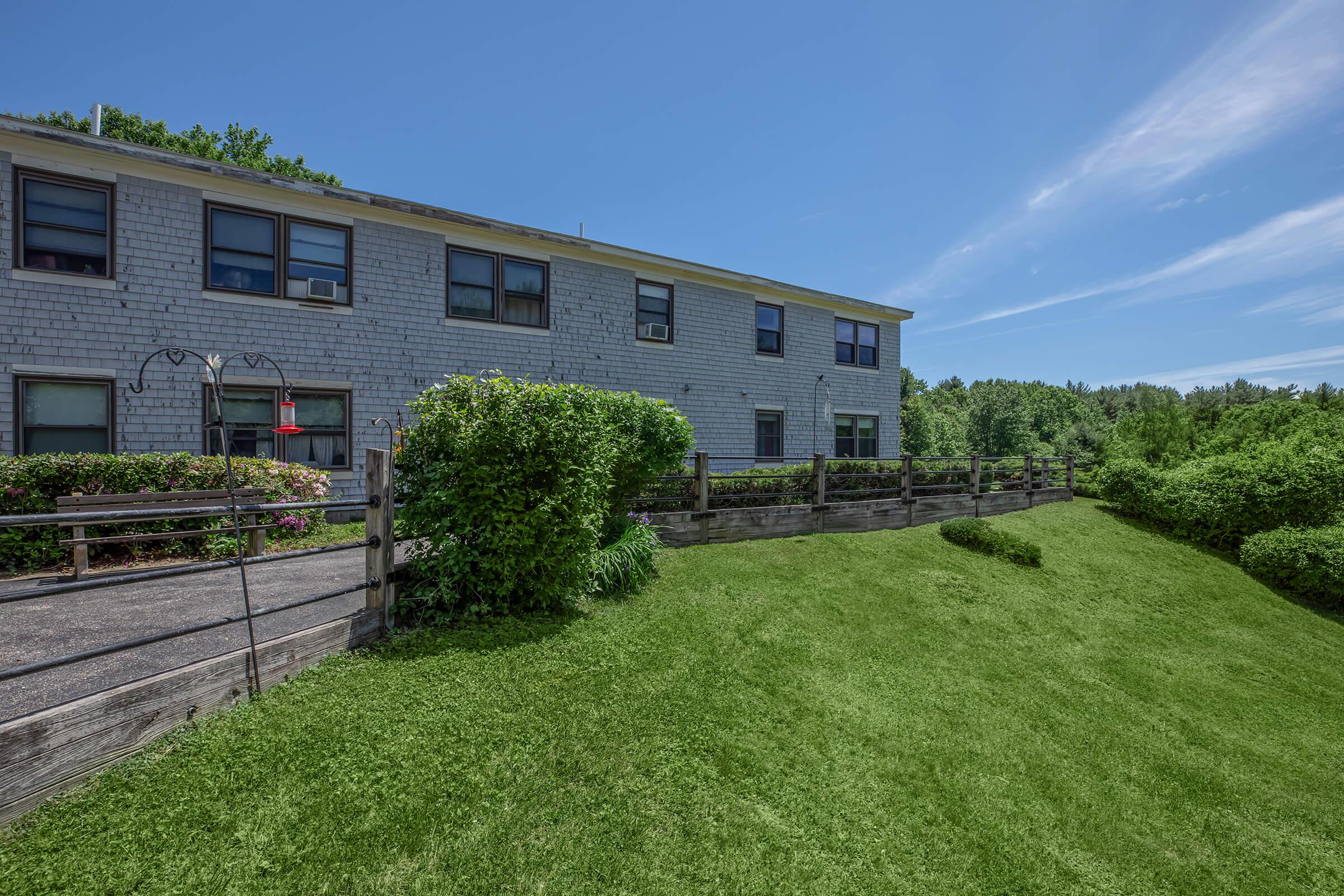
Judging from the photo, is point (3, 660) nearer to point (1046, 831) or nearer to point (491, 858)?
point (491, 858)

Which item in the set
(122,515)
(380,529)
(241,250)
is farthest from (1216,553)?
(241,250)

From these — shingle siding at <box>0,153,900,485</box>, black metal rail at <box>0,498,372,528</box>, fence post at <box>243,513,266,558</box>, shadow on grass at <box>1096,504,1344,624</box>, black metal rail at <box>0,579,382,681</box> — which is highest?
shingle siding at <box>0,153,900,485</box>

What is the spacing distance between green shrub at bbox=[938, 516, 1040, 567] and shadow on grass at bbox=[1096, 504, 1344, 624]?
5459 millimetres

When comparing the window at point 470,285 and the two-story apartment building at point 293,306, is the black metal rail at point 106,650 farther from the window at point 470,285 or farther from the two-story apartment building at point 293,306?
the window at point 470,285

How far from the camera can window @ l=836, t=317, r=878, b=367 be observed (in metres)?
16.8

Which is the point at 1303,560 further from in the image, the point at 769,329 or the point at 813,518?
the point at 769,329

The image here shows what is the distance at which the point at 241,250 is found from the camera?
9.38 metres

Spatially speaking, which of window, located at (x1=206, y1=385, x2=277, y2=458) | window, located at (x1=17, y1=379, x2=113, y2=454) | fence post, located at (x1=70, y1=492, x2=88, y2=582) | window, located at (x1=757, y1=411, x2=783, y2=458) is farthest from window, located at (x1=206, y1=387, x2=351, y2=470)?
window, located at (x1=757, y1=411, x2=783, y2=458)

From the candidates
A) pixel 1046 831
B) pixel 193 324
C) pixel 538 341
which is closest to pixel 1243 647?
pixel 1046 831

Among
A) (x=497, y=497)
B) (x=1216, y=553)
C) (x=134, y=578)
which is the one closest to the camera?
(x=134, y=578)

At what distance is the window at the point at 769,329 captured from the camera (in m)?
15.2

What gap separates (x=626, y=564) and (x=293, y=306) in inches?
323

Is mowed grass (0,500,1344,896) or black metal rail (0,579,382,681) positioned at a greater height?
black metal rail (0,579,382,681)

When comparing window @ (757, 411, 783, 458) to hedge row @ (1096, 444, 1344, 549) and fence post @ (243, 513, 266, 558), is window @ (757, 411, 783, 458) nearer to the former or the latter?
hedge row @ (1096, 444, 1344, 549)
